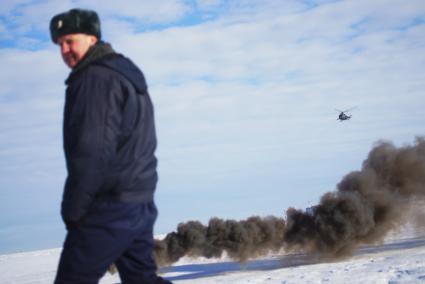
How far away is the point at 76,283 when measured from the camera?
441 cm

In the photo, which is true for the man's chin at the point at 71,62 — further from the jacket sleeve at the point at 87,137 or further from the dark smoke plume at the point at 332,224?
the dark smoke plume at the point at 332,224

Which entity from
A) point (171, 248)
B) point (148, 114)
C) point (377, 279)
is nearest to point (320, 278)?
point (377, 279)

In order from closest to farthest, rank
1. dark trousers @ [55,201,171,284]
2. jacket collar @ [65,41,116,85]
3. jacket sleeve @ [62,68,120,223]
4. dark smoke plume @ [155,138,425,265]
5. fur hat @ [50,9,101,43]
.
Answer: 1. jacket sleeve @ [62,68,120,223]
2. dark trousers @ [55,201,171,284]
3. jacket collar @ [65,41,116,85]
4. fur hat @ [50,9,101,43]
5. dark smoke plume @ [155,138,425,265]

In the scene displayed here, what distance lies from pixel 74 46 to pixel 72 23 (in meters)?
0.18

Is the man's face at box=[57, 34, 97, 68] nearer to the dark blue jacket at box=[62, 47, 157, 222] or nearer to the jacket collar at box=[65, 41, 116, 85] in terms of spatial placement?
the jacket collar at box=[65, 41, 116, 85]

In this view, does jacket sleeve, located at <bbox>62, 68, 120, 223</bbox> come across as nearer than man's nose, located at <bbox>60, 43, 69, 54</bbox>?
Yes

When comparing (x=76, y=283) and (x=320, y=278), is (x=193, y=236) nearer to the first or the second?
(x=320, y=278)

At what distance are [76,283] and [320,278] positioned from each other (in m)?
10.7

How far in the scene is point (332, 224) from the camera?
33375mm

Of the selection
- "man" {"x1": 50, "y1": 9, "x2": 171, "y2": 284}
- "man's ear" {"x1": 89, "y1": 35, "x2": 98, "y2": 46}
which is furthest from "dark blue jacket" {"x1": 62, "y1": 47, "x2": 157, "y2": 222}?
"man's ear" {"x1": 89, "y1": 35, "x2": 98, "y2": 46}

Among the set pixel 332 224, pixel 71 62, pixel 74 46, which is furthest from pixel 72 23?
pixel 332 224

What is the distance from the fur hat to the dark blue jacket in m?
0.31

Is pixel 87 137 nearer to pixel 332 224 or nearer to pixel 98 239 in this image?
pixel 98 239

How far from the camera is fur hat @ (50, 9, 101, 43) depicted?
4.59 m
